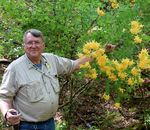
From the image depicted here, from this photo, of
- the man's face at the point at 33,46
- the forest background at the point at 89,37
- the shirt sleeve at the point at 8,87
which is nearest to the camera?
the shirt sleeve at the point at 8,87

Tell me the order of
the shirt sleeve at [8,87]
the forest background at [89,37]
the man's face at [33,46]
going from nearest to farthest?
the shirt sleeve at [8,87]
the man's face at [33,46]
the forest background at [89,37]

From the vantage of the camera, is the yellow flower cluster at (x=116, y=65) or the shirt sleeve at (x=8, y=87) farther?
the yellow flower cluster at (x=116, y=65)

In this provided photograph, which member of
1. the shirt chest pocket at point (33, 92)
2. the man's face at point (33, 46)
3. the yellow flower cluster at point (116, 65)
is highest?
the man's face at point (33, 46)

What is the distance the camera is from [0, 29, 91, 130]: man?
167 inches

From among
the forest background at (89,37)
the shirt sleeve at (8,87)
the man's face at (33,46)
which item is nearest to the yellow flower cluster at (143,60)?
the forest background at (89,37)

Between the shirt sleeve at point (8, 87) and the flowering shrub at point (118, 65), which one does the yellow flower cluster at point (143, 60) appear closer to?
the flowering shrub at point (118, 65)

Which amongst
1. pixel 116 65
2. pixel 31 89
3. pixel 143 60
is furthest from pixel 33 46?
pixel 143 60

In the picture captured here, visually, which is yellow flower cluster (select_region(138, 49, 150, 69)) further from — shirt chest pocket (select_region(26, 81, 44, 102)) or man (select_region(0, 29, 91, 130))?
shirt chest pocket (select_region(26, 81, 44, 102))

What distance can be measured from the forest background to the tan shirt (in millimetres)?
539

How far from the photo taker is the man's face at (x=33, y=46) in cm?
438

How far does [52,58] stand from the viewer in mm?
4758

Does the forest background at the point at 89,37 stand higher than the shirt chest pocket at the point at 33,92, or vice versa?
the forest background at the point at 89,37

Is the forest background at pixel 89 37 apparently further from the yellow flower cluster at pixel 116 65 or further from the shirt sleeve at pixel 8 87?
the shirt sleeve at pixel 8 87

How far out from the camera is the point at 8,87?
165 inches
